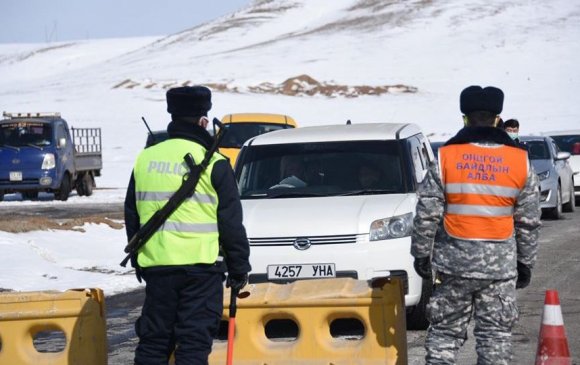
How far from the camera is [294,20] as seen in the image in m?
122

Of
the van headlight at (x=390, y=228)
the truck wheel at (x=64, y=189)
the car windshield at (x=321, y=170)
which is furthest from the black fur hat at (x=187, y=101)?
the truck wheel at (x=64, y=189)

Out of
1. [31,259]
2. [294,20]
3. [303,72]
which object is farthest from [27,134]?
[294,20]

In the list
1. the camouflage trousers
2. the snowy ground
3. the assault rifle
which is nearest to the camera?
the assault rifle

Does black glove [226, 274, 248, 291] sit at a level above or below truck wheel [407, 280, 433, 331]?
above

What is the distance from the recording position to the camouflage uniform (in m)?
6.75

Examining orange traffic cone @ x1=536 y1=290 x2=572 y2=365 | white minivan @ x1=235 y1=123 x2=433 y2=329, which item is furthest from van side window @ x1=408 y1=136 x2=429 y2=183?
orange traffic cone @ x1=536 y1=290 x2=572 y2=365

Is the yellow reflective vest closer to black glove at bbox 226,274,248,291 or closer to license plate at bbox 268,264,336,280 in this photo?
black glove at bbox 226,274,248,291

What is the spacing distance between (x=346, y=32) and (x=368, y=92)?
108 feet

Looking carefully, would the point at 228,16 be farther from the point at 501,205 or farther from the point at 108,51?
the point at 501,205

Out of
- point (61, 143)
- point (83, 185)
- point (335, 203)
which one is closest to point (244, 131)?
point (61, 143)

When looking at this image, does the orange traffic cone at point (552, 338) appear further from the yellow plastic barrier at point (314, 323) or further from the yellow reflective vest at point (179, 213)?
the yellow reflective vest at point (179, 213)

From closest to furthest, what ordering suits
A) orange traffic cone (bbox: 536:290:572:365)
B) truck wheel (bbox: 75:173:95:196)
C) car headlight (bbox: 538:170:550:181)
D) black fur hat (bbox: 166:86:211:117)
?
black fur hat (bbox: 166:86:211:117) < orange traffic cone (bbox: 536:290:572:365) < car headlight (bbox: 538:170:550:181) < truck wheel (bbox: 75:173:95:196)

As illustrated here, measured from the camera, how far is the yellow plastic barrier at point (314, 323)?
Answer: 7.92 meters

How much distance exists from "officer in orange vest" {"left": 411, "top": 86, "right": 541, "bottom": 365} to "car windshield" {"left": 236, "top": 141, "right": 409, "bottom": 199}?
13.1 feet
